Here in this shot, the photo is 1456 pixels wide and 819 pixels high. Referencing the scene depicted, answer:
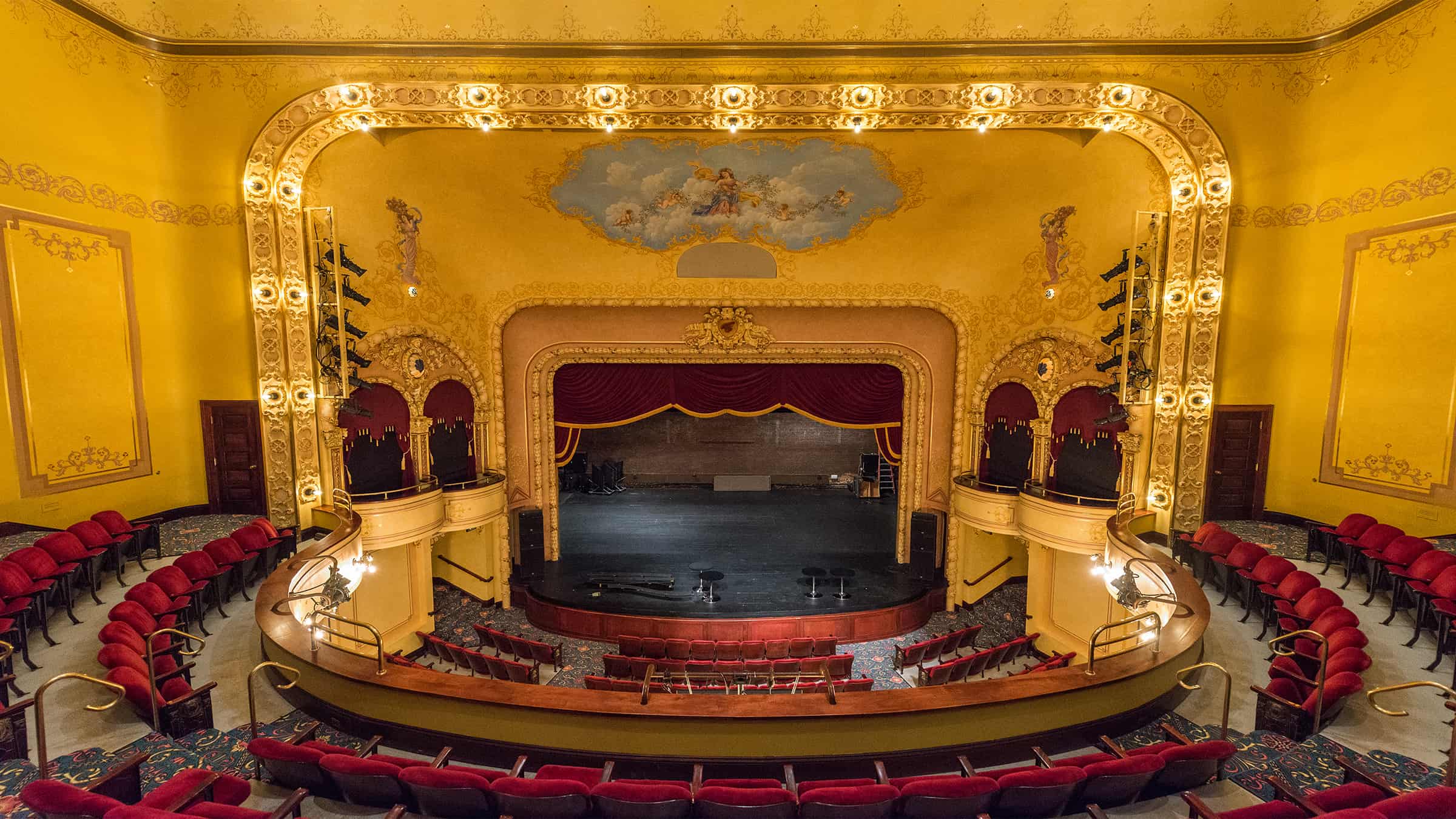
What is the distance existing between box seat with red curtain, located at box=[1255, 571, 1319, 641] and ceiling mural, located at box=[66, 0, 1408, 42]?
728 cm

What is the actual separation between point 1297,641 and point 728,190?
30.9 ft

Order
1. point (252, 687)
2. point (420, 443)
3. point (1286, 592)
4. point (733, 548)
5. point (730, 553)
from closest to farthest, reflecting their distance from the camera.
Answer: point (252, 687) < point (1286, 592) < point (420, 443) < point (730, 553) < point (733, 548)

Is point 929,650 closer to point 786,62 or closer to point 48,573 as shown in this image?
point 786,62

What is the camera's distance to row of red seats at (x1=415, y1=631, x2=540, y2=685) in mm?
8422

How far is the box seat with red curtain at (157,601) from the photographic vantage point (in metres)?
5.78

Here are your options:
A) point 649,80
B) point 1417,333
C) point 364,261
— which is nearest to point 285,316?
point 364,261

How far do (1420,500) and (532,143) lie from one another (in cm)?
1317

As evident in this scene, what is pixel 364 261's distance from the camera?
33.7 ft

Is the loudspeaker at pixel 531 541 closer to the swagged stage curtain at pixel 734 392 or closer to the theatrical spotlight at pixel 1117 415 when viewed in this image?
the swagged stage curtain at pixel 734 392

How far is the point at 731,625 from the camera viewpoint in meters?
10.6

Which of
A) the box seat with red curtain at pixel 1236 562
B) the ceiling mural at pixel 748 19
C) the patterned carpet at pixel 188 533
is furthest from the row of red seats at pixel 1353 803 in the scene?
the patterned carpet at pixel 188 533

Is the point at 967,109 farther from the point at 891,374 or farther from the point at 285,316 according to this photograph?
the point at 285,316

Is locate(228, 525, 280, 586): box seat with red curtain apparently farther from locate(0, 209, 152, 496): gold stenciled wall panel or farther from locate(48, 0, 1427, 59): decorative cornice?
locate(48, 0, 1427, 59): decorative cornice

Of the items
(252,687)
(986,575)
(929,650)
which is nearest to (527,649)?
(252,687)
